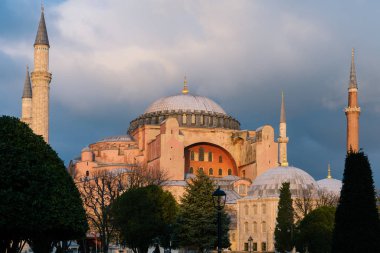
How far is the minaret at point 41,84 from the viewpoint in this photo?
5950 cm

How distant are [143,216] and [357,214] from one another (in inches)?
829

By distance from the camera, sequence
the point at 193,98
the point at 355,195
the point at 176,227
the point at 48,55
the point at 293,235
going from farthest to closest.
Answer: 1. the point at 193,98
2. the point at 48,55
3. the point at 293,235
4. the point at 176,227
5. the point at 355,195

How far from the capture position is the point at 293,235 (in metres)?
46.4

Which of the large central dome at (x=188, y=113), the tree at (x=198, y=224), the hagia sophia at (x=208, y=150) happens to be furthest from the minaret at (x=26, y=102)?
the tree at (x=198, y=224)

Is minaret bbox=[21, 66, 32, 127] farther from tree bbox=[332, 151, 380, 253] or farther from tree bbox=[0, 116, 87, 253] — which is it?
tree bbox=[332, 151, 380, 253]

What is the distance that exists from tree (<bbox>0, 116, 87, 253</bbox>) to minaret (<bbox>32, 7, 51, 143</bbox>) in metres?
35.3

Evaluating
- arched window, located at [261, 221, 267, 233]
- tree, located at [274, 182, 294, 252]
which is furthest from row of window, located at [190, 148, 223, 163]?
tree, located at [274, 182, 294, 252]

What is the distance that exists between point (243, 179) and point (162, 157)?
8.96 meters

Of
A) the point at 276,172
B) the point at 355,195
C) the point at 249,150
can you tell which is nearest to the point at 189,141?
the point at 249,150

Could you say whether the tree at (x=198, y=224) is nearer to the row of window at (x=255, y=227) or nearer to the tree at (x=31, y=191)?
the tree at (x=31, y=191)

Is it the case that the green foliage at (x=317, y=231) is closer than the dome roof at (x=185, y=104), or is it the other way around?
the green foliage at (x=317, y=231)

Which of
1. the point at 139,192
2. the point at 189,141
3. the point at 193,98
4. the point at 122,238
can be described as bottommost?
the point at 122,238

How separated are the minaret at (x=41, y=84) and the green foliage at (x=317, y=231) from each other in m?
25.3

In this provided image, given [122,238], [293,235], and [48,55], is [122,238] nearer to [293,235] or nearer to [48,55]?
[293,235]
